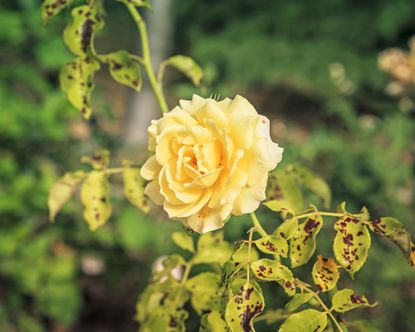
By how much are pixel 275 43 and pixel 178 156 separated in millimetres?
4650

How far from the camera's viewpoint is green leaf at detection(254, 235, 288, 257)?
29.9 inches

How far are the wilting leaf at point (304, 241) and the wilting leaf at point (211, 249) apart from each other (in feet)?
0.76

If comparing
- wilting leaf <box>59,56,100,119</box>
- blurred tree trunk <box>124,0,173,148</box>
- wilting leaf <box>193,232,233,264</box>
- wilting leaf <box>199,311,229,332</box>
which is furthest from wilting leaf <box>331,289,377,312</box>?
blurred tree trunk <box>124,0,173,148</box>

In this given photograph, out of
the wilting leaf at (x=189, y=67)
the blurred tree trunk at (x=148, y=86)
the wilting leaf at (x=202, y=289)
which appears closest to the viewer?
the wilting leaf at (x=202, y=289)

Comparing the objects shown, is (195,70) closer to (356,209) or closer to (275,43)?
(356,209)

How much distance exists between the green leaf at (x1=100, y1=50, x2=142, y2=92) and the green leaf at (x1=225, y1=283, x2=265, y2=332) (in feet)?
1.30

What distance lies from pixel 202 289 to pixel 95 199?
235 millimetres

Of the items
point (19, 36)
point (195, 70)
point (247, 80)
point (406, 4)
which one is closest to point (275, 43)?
point (247, 80)

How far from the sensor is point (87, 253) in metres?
2.27

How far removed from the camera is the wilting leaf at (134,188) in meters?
1.03

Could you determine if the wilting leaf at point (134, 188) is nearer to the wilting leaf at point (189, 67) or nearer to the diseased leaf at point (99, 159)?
the diseased leaf at point (99, 159)

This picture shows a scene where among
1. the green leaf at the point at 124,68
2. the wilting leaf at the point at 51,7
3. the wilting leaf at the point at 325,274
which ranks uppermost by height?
the wilting leaf at the point at 51,7

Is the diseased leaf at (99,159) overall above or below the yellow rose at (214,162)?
below

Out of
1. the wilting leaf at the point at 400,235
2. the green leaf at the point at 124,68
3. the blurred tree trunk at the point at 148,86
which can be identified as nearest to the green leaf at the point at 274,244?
the wilting leaf at the point at 400,235
